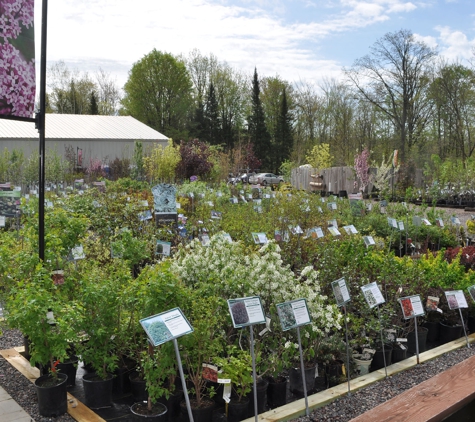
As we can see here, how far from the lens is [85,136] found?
29.4 m

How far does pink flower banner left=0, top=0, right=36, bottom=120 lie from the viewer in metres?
3.66

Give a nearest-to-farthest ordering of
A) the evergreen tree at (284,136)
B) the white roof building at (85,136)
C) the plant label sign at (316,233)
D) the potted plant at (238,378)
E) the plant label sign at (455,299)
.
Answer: the potted plant at (238,378), the plant label sign at (455,299), the plant label sign at (316,233), the white roof building at (85,136), the evergreen tree at (284,136)

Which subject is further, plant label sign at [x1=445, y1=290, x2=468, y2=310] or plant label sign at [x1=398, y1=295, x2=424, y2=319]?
plant label sign at [x1=445, y1=290, x2=468, y2=310]

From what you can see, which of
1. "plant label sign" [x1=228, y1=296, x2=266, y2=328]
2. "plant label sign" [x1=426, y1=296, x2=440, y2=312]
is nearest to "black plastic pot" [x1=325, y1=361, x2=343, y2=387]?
"plant label sign" [x1=228, y1=296, x2=266, y2=328]

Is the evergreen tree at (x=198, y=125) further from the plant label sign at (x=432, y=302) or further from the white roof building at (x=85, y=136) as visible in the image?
the plant label sign at (x=432, y=302)

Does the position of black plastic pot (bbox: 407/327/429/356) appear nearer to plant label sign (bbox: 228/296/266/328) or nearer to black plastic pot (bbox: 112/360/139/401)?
plant label sign (bbox: 228/296/266/328)

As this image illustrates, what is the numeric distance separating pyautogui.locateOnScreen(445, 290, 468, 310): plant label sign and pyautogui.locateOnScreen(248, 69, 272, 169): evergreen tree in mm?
36407

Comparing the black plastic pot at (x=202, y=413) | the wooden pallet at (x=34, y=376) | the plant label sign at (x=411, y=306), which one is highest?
the plant label sign at (x=411, y=306)

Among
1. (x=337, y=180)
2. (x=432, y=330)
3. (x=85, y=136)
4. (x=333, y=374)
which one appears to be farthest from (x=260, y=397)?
(x=85, y=136)

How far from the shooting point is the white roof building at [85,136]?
2681cm

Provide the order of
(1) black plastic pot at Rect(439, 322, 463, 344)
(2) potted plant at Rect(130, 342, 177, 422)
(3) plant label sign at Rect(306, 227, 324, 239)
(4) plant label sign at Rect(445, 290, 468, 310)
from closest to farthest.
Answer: (2) potted plant at Rect(130, 342, 177, 422) → (4) plant label sign at Rect(445, 290, 468, 310) → (1) black plastic pot at Rect(439, 322, 463, 344) → (3) plant label sign at Rect(306, 227, 324, 239)

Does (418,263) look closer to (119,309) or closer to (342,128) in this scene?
(119,309)

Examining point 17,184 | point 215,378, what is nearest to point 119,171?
point 17,184

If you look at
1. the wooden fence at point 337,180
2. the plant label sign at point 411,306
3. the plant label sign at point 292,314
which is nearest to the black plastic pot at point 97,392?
the plant label sign at point 292,314
